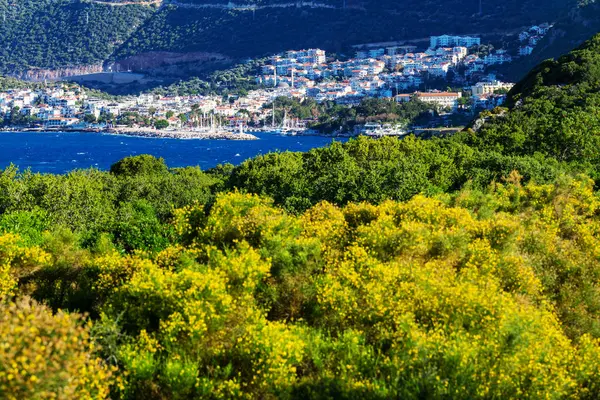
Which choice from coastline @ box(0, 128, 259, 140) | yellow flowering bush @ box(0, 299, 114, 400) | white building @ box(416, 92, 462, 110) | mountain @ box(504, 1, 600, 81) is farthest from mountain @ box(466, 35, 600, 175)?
A: coastline @ box(0, 128, 259, 140)

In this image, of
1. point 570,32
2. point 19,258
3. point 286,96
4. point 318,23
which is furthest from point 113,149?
point 318,23

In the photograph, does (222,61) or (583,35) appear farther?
(222,61)

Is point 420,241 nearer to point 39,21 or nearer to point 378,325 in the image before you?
point 378,325

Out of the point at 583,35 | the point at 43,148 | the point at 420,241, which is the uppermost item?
the point at 583,35

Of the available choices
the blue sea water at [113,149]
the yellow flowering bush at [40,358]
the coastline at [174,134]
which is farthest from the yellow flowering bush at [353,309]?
the coastline at [174,134]

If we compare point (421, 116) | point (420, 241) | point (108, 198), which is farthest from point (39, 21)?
point (420, 241)

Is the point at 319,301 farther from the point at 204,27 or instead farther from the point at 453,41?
the point at 204,27
